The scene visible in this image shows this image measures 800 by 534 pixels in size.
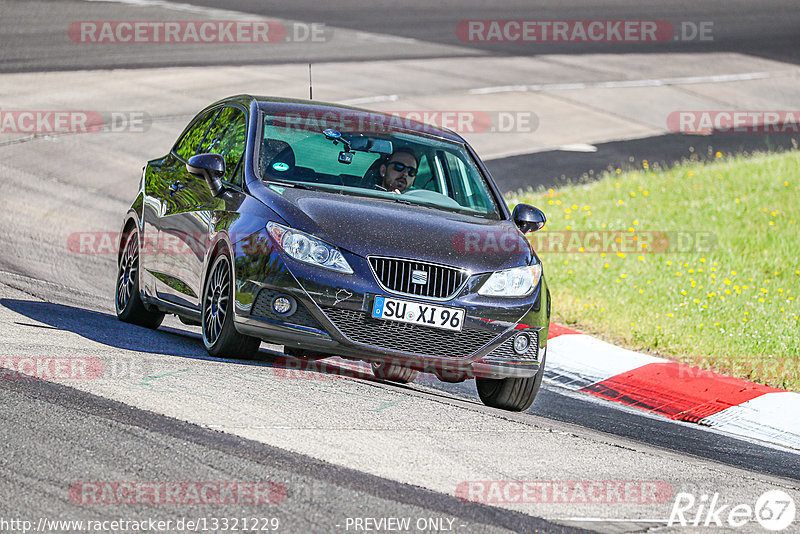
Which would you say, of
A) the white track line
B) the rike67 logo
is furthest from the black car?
the white track line

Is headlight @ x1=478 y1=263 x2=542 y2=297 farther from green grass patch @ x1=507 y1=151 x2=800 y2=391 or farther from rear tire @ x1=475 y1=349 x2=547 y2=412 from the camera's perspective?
green grass patch @ x1=507 y1=151 x2=800 y2=391

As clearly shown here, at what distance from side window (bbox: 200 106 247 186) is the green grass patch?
3739 millimetres

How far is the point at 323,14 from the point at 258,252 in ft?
74.6

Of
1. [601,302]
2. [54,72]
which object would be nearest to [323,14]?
[54,72]

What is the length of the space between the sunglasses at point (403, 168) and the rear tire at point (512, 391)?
1.50 m

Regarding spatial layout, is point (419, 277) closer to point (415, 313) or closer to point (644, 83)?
point (415, 313)

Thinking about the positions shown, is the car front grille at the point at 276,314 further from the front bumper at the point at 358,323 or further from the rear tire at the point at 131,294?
the rear tire at the point at 131,294

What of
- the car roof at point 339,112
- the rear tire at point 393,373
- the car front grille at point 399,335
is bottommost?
the rear tire at point 393,373

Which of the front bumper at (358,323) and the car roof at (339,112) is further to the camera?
the car roof at (339,112)

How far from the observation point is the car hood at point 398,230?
7.29 meters

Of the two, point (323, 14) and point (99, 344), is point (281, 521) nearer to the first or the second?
point (99, 344)

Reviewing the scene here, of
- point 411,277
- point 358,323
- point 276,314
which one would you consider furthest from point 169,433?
point 411,277

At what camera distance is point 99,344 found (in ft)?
25.8

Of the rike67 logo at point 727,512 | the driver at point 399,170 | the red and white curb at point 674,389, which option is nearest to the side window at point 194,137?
the driver at point 399,170
